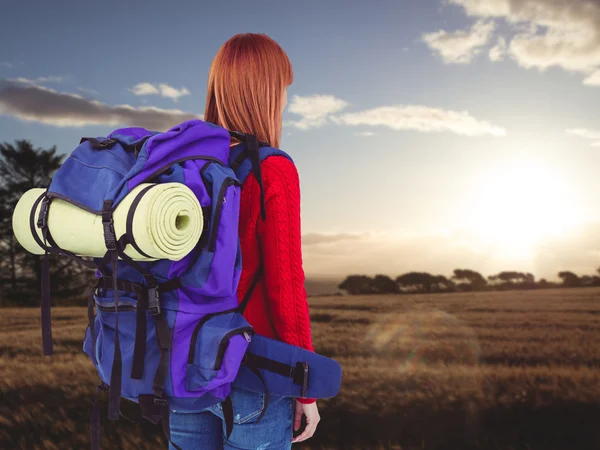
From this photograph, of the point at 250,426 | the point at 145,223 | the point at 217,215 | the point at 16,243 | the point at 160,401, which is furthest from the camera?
the point at 16,243

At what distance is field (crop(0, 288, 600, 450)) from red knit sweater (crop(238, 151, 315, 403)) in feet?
10.7

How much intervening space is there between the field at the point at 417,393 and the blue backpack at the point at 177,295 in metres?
3.26

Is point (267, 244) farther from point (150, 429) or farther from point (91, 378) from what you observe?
point (91, 378)

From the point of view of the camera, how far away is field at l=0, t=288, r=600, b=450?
17.6ft

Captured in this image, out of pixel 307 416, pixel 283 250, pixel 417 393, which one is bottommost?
pixel 417 393

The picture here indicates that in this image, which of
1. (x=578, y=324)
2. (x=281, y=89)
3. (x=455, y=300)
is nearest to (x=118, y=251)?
(x=281, y=89)

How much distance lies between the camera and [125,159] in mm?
2184

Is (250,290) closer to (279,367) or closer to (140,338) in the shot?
(279,367)

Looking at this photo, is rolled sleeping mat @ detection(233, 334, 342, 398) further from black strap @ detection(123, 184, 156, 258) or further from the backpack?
black strap @ detection(123, 184, 156, 258)

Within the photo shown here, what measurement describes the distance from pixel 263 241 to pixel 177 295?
17.2 inches

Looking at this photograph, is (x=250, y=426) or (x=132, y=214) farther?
(x=250, y=426)

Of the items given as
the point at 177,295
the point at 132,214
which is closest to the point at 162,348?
the point at 177,295

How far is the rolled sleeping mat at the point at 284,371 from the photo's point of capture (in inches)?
87.4

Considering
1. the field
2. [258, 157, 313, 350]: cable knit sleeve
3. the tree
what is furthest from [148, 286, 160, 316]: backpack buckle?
the tree
